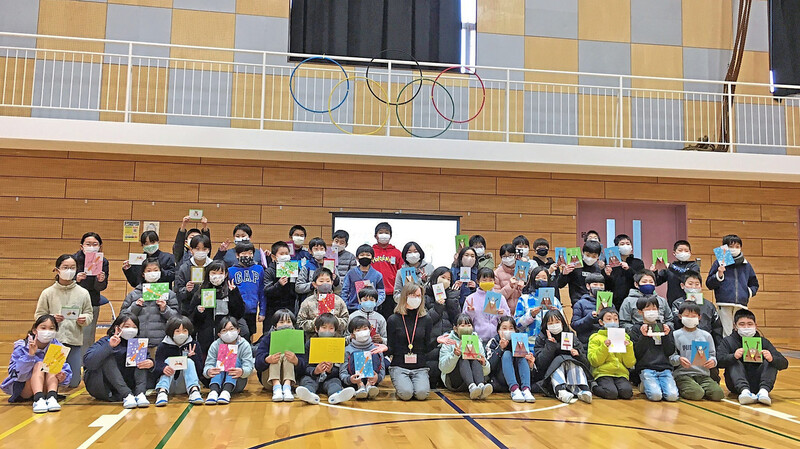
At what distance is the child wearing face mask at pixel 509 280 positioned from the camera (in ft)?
20.1

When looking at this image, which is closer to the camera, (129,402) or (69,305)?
(129,402)

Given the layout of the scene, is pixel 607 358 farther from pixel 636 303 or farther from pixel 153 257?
pixel 153 257

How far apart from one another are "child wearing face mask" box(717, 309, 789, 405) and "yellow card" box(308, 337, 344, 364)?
3365mm

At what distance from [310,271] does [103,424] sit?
8.43ft

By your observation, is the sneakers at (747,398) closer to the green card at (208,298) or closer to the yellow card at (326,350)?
the yellow card at (326,350)

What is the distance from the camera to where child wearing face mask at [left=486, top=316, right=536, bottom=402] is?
5.23 m

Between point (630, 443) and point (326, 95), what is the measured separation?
718 cm

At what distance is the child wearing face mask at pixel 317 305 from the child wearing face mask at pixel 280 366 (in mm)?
176

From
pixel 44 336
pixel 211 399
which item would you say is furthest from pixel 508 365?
pixel 44 336

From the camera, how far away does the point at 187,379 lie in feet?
16.1

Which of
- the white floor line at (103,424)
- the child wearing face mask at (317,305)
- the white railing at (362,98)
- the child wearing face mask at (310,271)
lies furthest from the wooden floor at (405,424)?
the white railing at (362,98)

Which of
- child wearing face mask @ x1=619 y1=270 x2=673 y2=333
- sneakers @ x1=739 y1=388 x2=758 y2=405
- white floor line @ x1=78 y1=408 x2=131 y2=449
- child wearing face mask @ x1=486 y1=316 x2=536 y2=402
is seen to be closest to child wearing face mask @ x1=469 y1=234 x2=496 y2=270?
child wearing face mask @ x1=486 y1=316 x2=536 y2=402

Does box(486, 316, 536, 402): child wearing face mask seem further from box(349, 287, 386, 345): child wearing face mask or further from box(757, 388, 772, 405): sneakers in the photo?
box(757, 388, 772, 405): sneakers

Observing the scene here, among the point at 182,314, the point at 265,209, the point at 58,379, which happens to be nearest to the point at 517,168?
the point at 265,209
